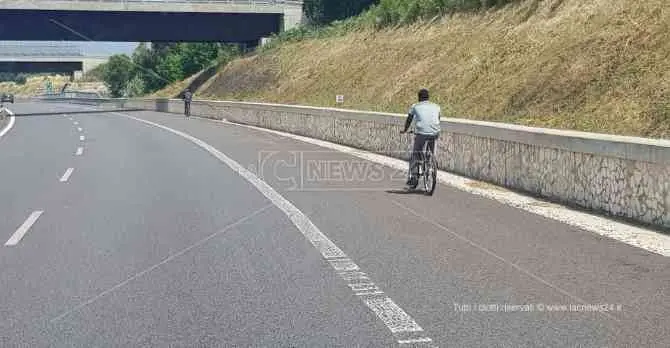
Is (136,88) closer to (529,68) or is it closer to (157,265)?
(529,68)

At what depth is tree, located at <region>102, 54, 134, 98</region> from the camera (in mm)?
108469

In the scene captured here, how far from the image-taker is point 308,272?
22.8 feet

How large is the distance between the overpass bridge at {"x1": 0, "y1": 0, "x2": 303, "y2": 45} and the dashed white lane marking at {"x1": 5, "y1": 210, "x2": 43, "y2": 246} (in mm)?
44755

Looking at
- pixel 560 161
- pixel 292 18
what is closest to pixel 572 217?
pixel 560 161

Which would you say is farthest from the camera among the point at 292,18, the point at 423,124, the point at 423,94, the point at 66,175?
the point at 292,18

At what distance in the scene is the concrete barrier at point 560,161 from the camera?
9328 millimetres

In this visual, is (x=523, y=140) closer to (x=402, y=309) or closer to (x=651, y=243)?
(x=651, y=243)

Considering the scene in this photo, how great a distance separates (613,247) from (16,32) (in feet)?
176

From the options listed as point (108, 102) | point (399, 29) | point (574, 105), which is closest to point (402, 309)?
point (574, 105)

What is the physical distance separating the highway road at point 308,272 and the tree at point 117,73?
327ft

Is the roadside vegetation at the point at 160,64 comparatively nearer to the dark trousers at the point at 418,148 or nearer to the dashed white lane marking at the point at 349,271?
the dark trousers at the point at 418,148

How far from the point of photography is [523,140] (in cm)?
1284

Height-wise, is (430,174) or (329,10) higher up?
(329,10)

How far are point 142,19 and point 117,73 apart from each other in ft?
187
